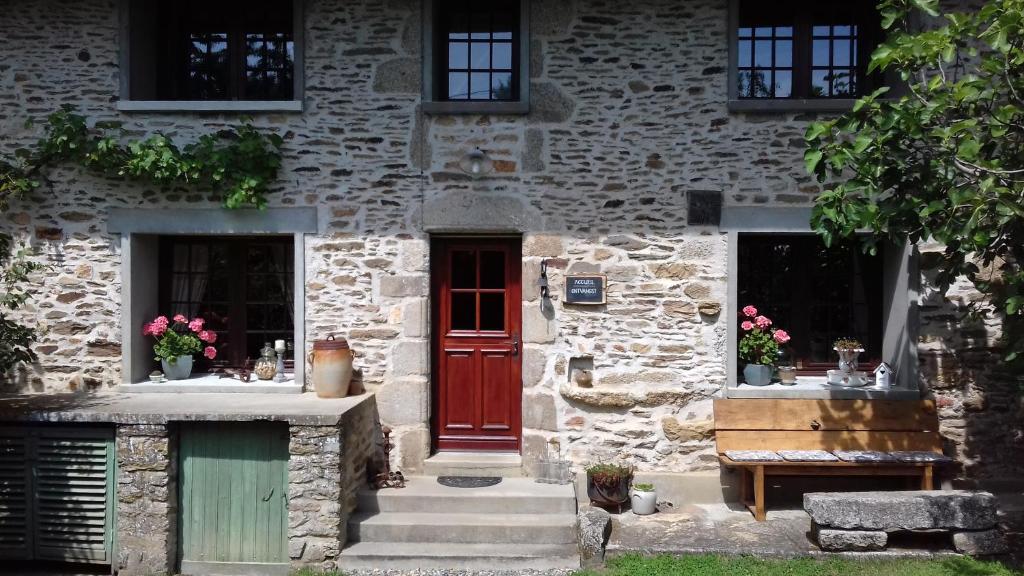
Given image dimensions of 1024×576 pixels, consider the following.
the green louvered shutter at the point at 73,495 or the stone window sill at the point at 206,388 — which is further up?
the stone window sill at the point at 206,388

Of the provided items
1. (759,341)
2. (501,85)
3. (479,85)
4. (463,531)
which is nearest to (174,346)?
(463,531)

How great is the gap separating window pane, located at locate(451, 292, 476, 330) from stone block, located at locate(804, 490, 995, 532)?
3198mm

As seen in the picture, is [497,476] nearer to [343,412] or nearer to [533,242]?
[343,412]

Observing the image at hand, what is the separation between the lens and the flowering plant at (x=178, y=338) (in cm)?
642

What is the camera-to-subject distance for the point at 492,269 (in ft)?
21.4

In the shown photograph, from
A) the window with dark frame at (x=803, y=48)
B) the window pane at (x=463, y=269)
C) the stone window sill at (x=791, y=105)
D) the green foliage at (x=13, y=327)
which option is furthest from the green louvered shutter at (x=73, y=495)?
the window with dark frame at (x=803, y=48)

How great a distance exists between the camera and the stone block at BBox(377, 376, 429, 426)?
6254 mm

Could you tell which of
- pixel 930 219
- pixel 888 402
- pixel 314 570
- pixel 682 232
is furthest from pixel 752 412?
pixel 314 570

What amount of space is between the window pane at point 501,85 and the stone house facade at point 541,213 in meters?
0.38

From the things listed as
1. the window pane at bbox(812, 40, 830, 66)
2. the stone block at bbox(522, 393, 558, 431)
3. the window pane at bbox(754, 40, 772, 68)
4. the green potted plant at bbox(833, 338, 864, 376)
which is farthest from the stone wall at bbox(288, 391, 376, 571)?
the window pane at bbox(812, 40, 830, 66)

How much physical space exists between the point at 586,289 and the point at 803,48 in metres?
2.98

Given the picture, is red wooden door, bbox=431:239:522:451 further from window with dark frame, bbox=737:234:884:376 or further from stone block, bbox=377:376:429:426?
window with dark frame, bbox=737:234:884:376

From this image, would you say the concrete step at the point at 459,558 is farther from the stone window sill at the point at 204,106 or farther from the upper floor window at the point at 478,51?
the upper floor window at the point at 478,51

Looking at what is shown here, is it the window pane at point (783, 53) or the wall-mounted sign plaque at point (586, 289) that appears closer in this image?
the wall-mounted sign plaque at point (586, 289)
